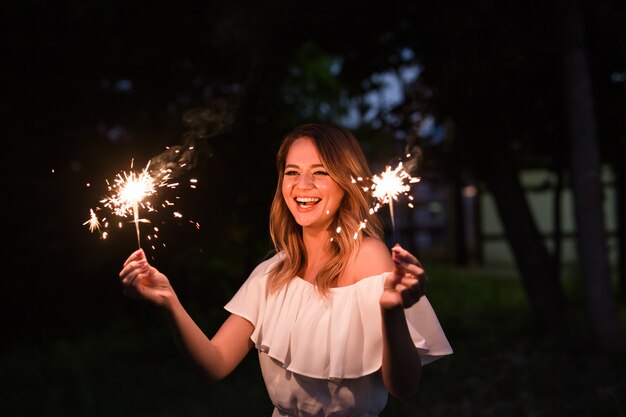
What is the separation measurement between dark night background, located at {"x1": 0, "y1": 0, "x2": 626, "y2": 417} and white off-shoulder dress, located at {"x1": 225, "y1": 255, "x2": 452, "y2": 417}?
134 inches

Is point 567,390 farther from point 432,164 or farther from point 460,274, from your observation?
point 460,274

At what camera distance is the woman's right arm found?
9.12 ft

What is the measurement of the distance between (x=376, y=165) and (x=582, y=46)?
3.97 metres

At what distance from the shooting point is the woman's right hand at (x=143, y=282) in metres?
2.77

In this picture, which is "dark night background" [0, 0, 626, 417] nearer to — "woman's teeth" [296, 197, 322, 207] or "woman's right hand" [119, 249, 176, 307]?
"woman's teeth" [296, 197, 322, 207]

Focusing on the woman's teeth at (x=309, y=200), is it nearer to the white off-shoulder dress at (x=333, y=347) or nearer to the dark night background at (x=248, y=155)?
the white off-shoulder dress at (x=333, y=347)

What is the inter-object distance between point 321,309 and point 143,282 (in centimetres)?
70

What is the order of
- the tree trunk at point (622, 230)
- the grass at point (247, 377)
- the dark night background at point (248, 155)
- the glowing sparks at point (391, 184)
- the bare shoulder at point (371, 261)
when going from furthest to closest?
the tree trunk at point (622, 230)
the dark night background at point (248, 155)
the grass at point (247, 377)
the bare shoulder at point (371, 261)
the glowing sparks at point (391, 184)

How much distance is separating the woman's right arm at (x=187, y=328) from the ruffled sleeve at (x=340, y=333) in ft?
0.55

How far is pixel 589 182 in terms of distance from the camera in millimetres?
7852

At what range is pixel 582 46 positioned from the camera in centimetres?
784

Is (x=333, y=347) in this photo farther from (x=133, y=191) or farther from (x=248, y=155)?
(x=248, y=155)

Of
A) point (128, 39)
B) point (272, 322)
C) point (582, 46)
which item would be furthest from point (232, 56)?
point (272, 322)

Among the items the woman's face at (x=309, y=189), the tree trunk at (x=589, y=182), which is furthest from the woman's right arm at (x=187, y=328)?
the tree trunk at (x=589, y=182)
